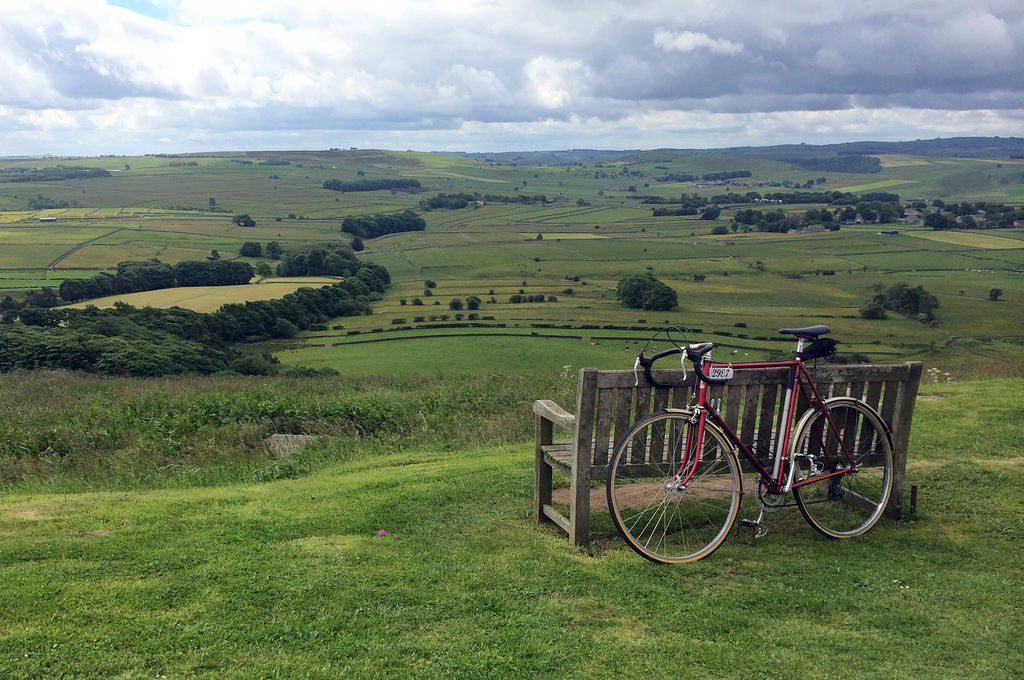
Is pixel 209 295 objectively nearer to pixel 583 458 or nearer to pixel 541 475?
pixel 541 475

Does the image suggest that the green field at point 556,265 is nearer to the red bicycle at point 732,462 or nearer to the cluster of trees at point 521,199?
the cluster of trees at point 521,199

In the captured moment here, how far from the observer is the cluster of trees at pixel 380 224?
125 m

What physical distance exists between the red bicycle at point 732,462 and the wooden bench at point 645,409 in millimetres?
130

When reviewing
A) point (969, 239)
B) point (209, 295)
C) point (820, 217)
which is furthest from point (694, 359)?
point (820, 217)

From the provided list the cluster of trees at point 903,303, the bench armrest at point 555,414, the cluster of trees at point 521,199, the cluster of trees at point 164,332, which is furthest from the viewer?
the cluster of trees at point 521,199

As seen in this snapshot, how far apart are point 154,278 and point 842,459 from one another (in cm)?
8306

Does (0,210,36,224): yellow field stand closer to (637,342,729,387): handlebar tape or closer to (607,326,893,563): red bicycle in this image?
(607,326,893,563): red bicycle

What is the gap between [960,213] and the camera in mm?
116562

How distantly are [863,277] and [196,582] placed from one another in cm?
8129

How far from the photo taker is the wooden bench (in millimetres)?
6164

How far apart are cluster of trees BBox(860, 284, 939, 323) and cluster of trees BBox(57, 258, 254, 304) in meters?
63.3

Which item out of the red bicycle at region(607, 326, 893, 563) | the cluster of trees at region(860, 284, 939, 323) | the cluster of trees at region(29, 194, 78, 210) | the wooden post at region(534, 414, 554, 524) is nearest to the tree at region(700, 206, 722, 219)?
the cluster of trees at region(860, 284, 939, 323)

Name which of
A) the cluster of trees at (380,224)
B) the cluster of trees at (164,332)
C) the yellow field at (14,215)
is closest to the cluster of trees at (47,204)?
the yellow field at (14,215)

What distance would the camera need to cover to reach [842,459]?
268 inches
